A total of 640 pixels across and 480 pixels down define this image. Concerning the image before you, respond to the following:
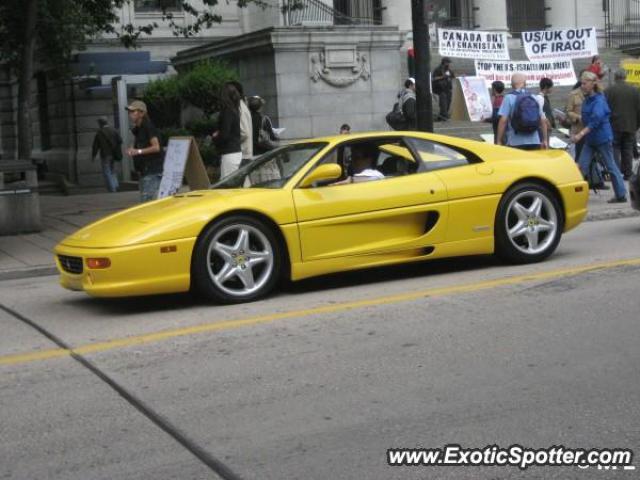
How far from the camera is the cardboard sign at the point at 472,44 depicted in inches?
862

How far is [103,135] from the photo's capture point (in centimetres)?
2141

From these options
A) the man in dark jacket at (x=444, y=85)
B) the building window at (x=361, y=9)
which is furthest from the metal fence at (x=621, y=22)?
the man in dark jacket at (x=444, y=85)

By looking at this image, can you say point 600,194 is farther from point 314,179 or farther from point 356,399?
point 356,399

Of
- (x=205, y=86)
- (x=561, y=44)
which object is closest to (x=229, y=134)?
(x=205, y=86)

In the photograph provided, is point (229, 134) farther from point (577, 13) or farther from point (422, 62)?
point (577, 13)

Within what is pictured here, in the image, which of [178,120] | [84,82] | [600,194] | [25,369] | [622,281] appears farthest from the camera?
[84,82]

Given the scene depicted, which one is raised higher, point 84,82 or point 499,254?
point 84,82

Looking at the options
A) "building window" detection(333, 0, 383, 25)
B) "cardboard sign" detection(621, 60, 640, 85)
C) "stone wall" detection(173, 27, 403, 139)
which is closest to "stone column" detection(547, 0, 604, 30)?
"building window" detection(333, 0, 383, 25)

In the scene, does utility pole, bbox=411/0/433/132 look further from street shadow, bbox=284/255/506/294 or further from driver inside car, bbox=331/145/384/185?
driver inside car, bbox=331/145/384/185

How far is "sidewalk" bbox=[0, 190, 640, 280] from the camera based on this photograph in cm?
1099

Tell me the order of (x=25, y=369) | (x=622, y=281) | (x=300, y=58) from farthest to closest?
(x=300, y=58), (x=622, y=281), (x=25, y=369)

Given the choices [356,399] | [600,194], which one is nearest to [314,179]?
[356,399]

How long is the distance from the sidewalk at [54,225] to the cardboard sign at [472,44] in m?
7.35

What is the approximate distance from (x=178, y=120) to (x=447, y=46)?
6.06 meters
